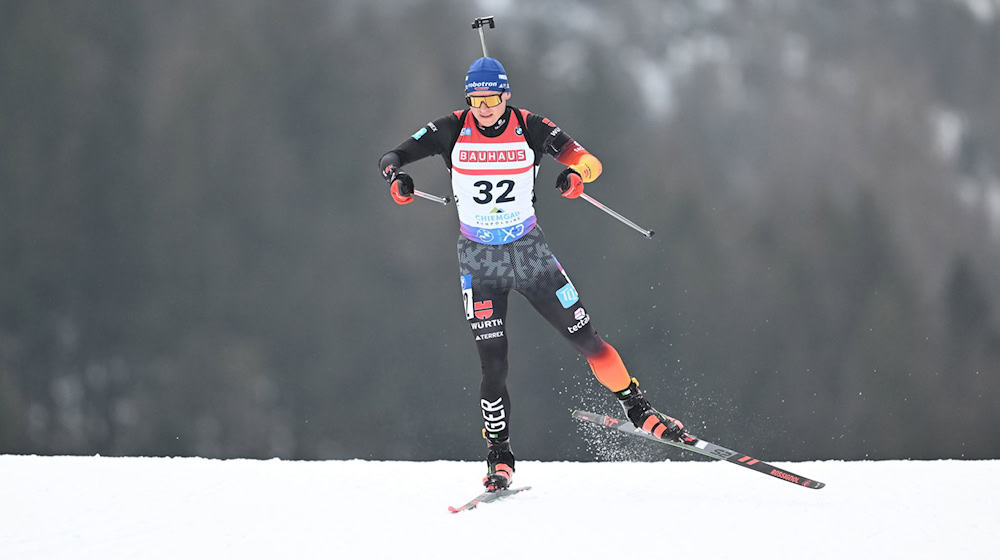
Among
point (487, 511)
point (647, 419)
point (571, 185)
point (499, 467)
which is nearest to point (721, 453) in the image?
point (647, 419)

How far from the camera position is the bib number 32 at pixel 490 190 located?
11.7 feet

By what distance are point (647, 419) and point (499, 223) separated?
1028mm

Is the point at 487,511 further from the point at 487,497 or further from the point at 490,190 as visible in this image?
the point at 490,190

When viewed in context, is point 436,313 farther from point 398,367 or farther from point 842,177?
point 842,177

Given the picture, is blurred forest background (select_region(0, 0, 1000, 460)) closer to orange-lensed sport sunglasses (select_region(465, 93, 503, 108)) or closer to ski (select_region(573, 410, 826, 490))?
ski (select_region(573, 410, 826, 490))

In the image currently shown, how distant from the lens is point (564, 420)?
5.92 m

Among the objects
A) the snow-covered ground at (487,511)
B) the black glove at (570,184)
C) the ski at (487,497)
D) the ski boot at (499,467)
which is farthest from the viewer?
the ski boot at (499,467)

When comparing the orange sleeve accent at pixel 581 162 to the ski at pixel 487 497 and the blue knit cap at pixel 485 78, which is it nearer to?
the blue knit cap at pixel 485 78

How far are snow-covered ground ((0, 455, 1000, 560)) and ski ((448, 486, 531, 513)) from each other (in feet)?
0.12

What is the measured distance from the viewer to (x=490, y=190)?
11.7ft

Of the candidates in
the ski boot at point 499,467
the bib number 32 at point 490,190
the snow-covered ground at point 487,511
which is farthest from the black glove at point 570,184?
the snow-covered ground at point 487,511

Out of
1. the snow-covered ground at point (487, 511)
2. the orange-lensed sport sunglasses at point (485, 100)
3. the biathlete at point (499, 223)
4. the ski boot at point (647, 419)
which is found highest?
the orange-lensed sport sunglasses at point (485, 100)

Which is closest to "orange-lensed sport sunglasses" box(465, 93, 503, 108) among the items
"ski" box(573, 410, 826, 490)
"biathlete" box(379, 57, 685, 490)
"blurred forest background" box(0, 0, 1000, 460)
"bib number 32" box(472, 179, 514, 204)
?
"biathlete" box(379, 57, 685, 490)

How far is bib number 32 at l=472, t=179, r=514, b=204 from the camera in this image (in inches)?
140
